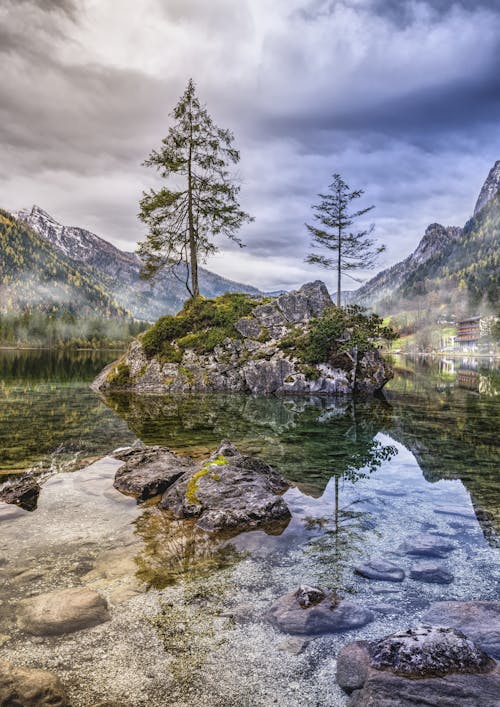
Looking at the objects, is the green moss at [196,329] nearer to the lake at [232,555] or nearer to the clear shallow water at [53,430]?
the clear shallow water at [53,430]

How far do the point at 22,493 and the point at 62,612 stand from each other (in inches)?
193

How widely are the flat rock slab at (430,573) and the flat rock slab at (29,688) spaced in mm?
4733

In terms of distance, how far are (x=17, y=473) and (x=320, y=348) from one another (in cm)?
2209

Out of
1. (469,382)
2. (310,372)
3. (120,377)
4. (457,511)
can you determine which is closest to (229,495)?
(457,511)

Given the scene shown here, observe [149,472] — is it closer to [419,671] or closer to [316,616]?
[316,616]

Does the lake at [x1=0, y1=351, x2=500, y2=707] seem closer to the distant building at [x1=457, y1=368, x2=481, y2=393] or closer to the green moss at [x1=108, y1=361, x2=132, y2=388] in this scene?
the green moss at [x1=108, y1=361, x2=132, y2=388]

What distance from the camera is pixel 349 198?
43969 millimetres

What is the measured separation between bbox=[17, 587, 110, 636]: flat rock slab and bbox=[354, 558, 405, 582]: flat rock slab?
361 centimetres

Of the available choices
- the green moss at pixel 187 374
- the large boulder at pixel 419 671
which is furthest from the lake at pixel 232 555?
the green moss at pixel 187 374

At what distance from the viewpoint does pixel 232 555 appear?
22.8 feet

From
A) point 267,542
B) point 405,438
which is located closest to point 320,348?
point 405,438

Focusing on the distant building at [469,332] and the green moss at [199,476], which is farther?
the distant building at [469,332]

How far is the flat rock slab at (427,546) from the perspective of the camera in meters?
6.92

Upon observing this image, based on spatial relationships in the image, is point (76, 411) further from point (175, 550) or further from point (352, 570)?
point (352, 570)
